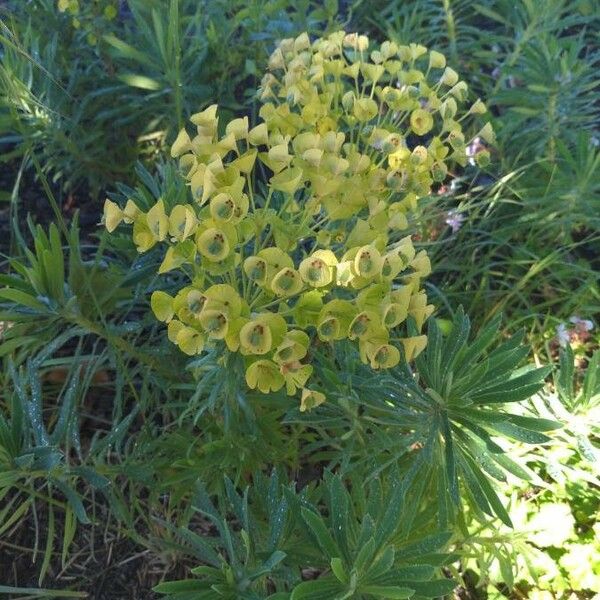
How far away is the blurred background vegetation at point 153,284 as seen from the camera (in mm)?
1324

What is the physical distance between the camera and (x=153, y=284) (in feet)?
4.68

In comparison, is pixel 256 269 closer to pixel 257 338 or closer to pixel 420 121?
pixel 257 338

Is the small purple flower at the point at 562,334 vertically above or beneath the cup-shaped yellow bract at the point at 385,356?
beneath

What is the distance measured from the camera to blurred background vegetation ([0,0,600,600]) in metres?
1.32

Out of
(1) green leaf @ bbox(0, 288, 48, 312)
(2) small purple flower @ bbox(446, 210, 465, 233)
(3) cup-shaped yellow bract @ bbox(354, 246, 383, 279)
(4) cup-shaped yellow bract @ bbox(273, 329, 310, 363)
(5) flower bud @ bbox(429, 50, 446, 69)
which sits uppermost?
(5) flower bud @ bbox(429, 50, 446, 69)

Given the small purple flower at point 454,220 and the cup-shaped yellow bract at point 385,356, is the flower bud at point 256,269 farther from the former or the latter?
the small purple flower at point 454,220

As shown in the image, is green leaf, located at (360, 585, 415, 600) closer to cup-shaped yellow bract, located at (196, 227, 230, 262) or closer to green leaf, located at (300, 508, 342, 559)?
green leaf, located at (300, 508, 342, 559)

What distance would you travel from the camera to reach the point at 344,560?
1080 millimetres

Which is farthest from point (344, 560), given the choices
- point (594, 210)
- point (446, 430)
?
point (594, 210)

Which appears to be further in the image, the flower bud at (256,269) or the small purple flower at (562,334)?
the small purple flower at (562,334)

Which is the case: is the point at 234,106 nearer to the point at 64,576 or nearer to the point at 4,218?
the point at 4,218

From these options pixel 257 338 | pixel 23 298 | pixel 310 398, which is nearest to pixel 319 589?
pixel 310 398

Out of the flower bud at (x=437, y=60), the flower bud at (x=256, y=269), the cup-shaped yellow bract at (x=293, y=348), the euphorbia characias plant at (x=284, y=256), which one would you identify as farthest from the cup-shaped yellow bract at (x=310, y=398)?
Result: the flower bud at (x=437, y=60)

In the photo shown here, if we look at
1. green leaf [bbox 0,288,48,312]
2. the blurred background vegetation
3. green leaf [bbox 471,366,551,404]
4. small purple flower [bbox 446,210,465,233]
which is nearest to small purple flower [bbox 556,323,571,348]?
the blurred background vegetation
